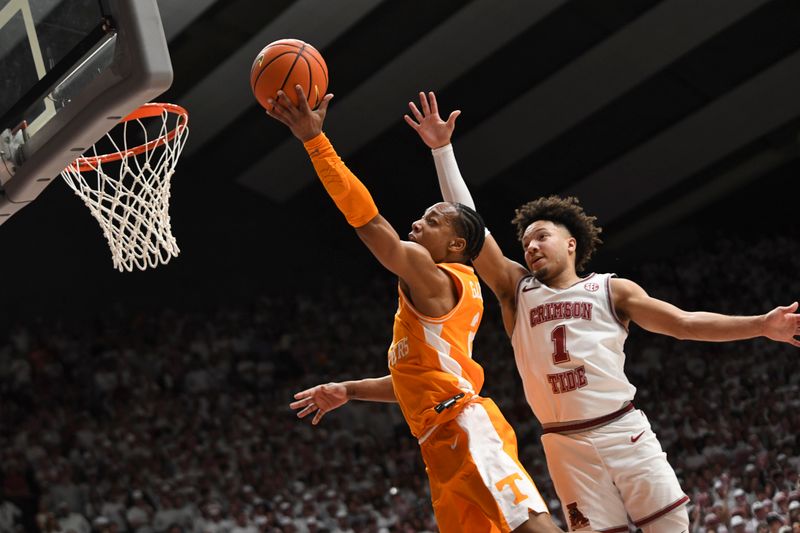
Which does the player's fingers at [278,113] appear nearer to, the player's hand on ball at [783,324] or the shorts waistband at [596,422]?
the shorts waistband at [596,422]

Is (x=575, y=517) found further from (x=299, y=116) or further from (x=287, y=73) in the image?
(x=287, y=73)

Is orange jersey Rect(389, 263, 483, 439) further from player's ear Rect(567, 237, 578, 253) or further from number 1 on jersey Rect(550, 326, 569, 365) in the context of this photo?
player's ear Rect(567, 237, 578, 253)

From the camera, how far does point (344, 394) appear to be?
478cm

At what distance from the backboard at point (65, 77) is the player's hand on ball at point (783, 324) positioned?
2325 millimetres

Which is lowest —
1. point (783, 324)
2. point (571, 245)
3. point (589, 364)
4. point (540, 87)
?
point (783, 324)

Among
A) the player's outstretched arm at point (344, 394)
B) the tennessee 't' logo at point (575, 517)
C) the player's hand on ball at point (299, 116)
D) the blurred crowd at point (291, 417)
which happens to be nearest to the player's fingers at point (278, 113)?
the player's hand on ball at point (299, 116)

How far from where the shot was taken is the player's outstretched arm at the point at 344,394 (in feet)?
15.3

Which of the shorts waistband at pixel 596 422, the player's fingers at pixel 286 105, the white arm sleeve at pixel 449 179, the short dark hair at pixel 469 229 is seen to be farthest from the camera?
the white arm sleeve at pixel 449 179

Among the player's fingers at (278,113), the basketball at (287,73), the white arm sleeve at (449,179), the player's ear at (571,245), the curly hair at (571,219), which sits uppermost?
the basketball at (287,73)

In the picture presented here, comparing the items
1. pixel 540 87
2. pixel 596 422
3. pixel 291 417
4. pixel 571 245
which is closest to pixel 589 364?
pixel 596 422

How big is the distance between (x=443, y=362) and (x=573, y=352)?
0.55 metres

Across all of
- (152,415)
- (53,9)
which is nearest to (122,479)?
(152,415)

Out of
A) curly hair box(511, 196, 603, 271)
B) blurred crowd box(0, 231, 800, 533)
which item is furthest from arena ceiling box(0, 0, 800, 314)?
curly hair box(511, 196, 603, 271)

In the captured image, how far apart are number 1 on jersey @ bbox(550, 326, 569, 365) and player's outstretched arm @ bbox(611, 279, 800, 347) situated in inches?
10.2
